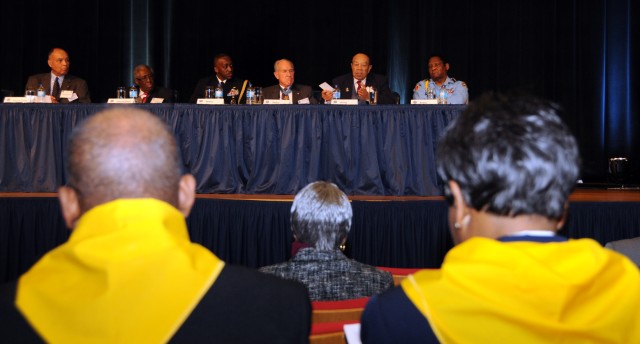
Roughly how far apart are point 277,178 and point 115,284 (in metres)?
4.04

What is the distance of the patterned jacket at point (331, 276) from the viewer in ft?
6.72

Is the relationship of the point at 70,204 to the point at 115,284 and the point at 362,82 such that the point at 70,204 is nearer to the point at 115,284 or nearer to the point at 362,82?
the point at 115,284

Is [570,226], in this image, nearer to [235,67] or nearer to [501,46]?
[501,46]

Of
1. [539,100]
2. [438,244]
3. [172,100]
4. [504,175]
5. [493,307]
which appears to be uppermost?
[172,100]

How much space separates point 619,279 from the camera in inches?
41.2

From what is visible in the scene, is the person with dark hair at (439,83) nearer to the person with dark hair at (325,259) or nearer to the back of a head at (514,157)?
the person with dark hair at (325,259)

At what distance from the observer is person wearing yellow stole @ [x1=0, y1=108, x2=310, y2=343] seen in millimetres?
973

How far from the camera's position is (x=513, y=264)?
101 cm

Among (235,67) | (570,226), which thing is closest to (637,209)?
(570,226)

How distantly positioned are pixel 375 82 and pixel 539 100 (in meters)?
5.36

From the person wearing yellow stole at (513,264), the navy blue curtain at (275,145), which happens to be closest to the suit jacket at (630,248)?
the person wearing yellow stole at (513,264)

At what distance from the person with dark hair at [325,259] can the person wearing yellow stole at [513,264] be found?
0.96 meters

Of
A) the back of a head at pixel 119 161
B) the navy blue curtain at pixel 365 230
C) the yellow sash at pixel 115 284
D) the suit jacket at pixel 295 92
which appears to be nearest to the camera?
the yellow sash at pixel 115 284

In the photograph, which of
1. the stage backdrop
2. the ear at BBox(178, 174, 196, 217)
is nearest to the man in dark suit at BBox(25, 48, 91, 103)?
the stage backdrop
